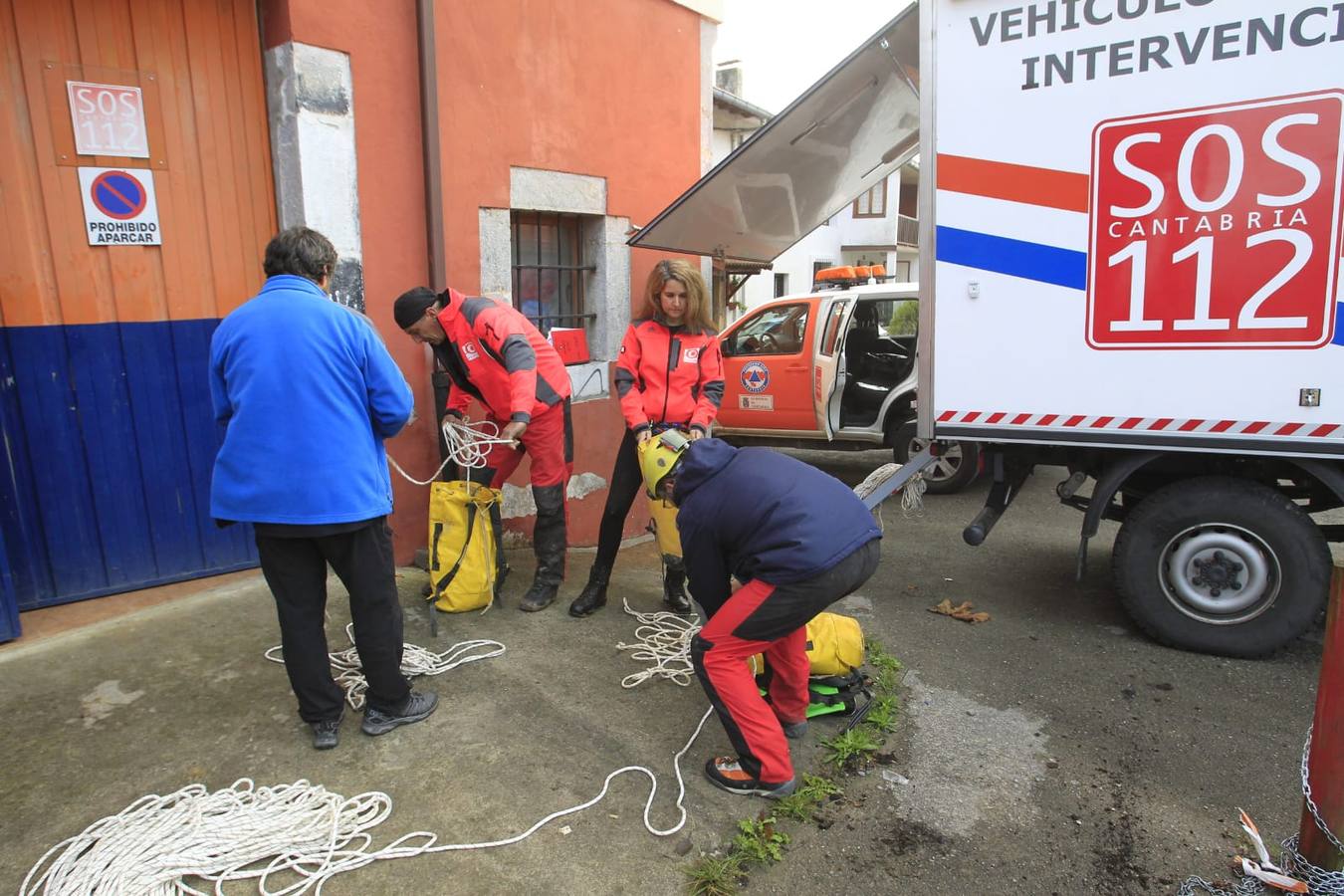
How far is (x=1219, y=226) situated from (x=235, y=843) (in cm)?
413

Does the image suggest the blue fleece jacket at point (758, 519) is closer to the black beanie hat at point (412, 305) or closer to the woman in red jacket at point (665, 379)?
the woman in red jacket at point (665, 379)

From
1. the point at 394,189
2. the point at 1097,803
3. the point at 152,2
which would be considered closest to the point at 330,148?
the point at 394,189

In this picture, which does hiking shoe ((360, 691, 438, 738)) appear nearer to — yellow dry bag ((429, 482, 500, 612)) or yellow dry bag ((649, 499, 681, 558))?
yellow dry bag ((429, 482, 500, 612))

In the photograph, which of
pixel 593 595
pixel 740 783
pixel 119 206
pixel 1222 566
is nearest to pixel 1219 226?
pixel 1222 566

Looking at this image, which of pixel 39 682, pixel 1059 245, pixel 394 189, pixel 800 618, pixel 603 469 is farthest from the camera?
pixel 603 469

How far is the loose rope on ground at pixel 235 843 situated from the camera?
7.54ft

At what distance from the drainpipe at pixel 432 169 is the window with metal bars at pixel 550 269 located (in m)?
0.75

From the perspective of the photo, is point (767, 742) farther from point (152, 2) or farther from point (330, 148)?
point (152, 2)

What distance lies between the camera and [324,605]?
296 centimetres

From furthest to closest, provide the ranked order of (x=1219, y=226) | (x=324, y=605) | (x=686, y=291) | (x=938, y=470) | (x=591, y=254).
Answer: (x=938, y=470) → (x=591, y=254) → (x=686, y=291) → (x=1219, y=226) → (x=324, y=605)

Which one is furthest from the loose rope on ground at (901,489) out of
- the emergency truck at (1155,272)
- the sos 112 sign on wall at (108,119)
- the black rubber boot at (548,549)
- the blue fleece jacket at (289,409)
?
the sos 112 sign on wall at (108,119)

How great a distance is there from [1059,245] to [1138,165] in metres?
0.42

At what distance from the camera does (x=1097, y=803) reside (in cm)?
278

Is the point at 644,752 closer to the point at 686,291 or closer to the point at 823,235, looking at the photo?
the point at 686,291
